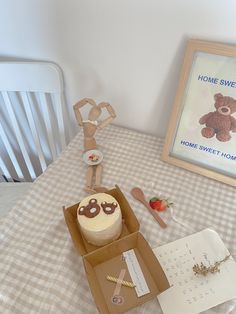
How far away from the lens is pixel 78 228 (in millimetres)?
713

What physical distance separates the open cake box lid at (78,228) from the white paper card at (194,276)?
0.08m

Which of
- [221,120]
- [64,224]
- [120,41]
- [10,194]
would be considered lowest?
[10,194]

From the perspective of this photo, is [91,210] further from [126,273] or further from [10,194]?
[10,194]

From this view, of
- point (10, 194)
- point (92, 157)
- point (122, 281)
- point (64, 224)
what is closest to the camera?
point (122, 281)

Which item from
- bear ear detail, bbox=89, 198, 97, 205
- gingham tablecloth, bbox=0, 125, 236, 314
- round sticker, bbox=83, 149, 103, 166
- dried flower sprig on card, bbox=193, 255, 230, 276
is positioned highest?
bear ear detail, bbox=89, 198, 97, 205

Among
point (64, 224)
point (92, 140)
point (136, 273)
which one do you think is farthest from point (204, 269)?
point (92, 140)

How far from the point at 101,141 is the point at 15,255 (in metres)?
0.45

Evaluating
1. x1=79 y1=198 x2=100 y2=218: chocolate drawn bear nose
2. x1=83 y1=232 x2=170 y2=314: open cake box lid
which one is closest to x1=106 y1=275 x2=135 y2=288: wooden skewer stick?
x1=83 y1=232 x2=170 y2=314: open cake box lid

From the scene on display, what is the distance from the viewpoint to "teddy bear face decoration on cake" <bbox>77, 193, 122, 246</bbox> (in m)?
0.66

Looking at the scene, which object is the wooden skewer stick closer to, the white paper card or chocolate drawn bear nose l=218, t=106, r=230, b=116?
the white paper card

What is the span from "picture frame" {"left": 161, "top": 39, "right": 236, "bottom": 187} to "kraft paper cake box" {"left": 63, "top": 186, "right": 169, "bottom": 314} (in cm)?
26

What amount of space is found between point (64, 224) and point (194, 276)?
0.34 metres

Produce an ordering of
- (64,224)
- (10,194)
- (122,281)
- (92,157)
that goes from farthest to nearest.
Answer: (10,194) → (92,157) → (64,224) → (122,281)

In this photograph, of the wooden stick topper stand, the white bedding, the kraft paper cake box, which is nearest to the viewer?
the kraft paper cake box
